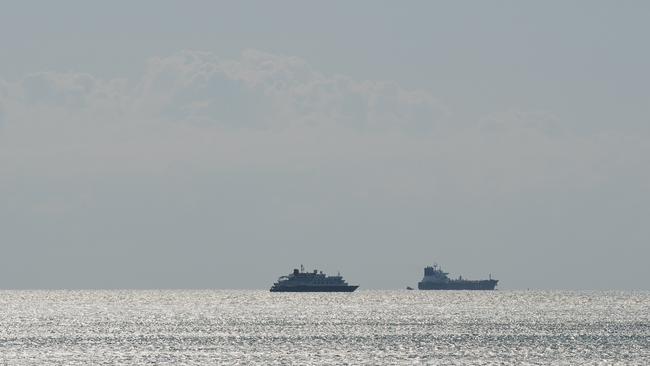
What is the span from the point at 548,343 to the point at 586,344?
478 cm

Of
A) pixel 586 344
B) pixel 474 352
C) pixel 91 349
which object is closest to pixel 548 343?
pixel 586 344

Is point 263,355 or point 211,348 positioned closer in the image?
point 263,355

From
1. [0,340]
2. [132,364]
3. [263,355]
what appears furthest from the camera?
[0,340]

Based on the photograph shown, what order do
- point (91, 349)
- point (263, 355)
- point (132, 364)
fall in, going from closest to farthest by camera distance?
point (132, 364), point (263, 355), point (91, 349)

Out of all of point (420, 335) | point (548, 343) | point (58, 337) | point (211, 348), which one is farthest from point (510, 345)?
point (58, 337)

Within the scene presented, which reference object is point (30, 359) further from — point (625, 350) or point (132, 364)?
point (625, 350)

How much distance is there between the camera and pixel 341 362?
13938 cm

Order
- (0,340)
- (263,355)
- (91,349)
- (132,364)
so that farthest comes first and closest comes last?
(0,340)
(91,349)
(263,355)
(132,364)

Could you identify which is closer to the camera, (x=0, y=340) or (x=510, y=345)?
(x=510, y=345)

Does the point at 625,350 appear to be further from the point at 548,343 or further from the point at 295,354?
the point at 295,354

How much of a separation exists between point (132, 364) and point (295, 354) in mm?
20169

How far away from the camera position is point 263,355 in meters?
149

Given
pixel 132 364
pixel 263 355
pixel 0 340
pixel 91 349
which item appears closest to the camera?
pixel 132 364

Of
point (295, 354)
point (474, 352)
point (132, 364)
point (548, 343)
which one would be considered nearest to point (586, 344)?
point (548, 343)
